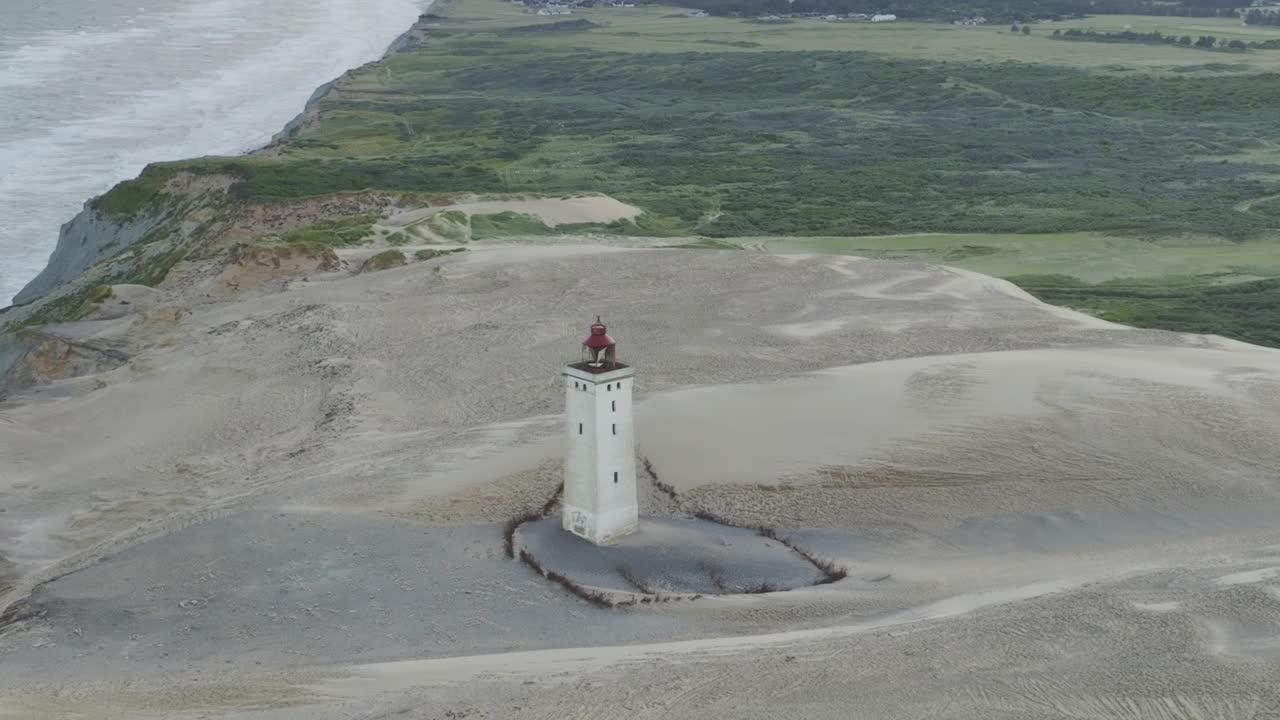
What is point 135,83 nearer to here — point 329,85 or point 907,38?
point 329,85

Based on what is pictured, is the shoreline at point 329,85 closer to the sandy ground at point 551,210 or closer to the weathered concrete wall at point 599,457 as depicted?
the sandy ground at point 551,210

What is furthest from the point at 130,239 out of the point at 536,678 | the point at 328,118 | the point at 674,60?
the point at 674,60

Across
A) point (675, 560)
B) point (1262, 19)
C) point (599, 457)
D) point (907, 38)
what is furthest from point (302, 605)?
point (1262, 19)

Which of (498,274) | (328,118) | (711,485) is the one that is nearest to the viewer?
(711,485)

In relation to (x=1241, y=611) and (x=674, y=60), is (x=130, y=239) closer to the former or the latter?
(x=1241, y=611)

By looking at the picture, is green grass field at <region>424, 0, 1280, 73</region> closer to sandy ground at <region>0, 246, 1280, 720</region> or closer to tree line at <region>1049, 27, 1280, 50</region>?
tree line at <region>1049, 27, 1280, 50</region>

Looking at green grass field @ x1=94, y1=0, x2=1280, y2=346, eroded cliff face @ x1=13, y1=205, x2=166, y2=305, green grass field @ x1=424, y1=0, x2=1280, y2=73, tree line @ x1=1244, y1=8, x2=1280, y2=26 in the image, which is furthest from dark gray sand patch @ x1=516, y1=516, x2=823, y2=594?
tree line @ x1=1244, y1=8, x2=1280, y2=26

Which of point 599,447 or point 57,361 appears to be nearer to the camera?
point 599,447

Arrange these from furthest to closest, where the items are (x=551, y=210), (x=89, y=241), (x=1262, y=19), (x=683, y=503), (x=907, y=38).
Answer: (x=1262, y=19)
(x=907, y=38)
(x=89, y=241)
(x=551, y=210)
(x=683, y=503)
